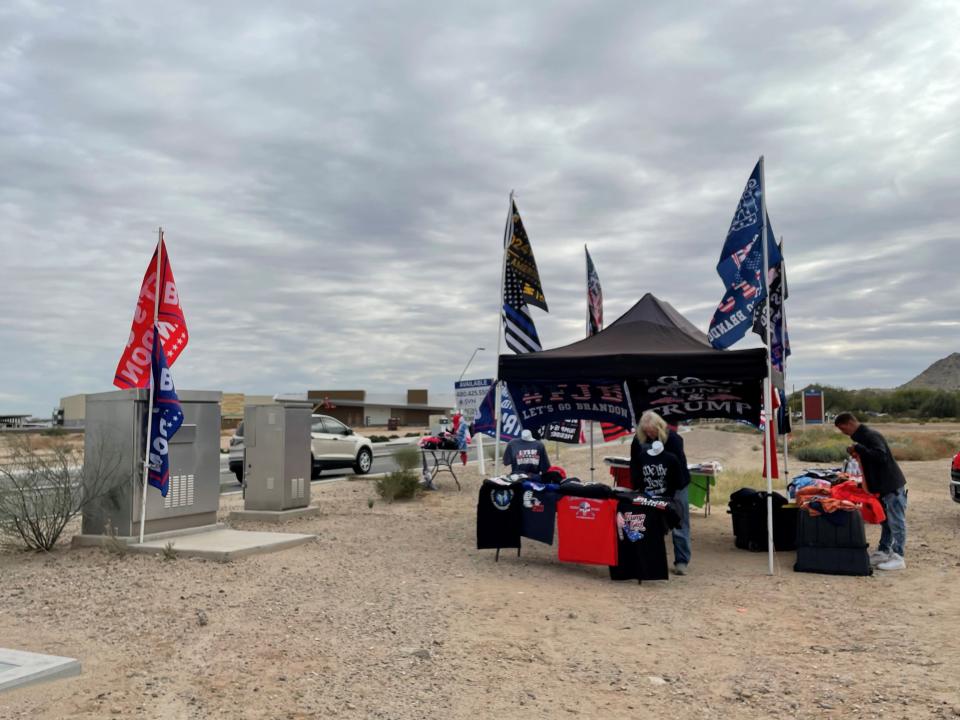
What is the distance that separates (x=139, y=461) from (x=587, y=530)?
17.5 ft

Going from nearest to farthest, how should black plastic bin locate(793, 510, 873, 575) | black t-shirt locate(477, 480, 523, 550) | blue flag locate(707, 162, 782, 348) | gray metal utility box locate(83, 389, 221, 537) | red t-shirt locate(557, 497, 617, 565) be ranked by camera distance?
red t-shirt locate(557, 497, 617, 565), black plastic bin locate(793, 510, 873, 575), blue flag locate(707, 162, 782, 348), black t-shirt locate(477, 480, 523, 550), gray metal utility box locate(83, 389, 221, 537)

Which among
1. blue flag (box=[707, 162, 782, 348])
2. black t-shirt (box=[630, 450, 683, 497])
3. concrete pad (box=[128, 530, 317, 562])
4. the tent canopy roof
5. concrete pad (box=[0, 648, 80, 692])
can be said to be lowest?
concrete pad (box=[0, 648, 80, 692])

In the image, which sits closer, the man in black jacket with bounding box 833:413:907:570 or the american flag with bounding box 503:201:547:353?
the man in black jacket with bounding box 833:413:907:570

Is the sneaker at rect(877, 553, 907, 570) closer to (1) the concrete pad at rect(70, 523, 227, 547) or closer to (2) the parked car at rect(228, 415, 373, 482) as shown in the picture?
(1) the concrete pad at rect(70, 523, 227, 547)

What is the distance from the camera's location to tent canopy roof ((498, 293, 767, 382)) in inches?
388

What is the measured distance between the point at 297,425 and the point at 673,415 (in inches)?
232

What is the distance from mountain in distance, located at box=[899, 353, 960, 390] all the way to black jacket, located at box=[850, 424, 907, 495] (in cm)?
14742

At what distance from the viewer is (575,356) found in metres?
11.0

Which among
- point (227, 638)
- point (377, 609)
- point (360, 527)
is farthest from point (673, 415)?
point (227, 638)

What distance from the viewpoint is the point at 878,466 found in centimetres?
955

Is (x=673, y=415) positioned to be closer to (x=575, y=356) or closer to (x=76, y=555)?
(x=575, y=356)

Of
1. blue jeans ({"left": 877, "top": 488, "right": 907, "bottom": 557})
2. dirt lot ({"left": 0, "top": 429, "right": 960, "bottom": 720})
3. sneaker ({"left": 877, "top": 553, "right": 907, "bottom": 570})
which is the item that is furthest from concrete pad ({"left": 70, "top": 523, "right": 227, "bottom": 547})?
blue jeans ({"left": 877, "top": 488, "right": 907, "bottom": 557})

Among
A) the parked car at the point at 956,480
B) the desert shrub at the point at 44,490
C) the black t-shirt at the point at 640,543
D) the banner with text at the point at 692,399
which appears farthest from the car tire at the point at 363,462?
the black t-shirt at the point at 640,543

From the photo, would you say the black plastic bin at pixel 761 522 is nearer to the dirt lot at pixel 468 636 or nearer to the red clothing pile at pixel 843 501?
the dirt lot at pixel 468 636
